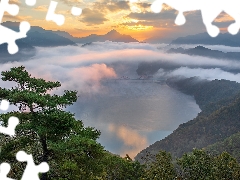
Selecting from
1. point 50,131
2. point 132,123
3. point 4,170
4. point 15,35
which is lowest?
point 4,170

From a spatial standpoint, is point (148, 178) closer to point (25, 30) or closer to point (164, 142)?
point (25, 30)

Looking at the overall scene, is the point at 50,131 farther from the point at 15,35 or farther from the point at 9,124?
the point at 15,35

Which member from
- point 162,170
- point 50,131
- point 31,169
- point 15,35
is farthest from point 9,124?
point 162,170

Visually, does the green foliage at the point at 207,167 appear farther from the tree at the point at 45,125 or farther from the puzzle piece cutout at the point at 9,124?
the puzzle piece cutout at the point at 9,124

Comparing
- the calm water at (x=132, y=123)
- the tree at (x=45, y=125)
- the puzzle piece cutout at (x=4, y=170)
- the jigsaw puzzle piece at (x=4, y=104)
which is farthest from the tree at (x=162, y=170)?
the calm water at (x=132, y=123)

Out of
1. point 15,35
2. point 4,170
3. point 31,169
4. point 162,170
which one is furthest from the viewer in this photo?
point 162,170

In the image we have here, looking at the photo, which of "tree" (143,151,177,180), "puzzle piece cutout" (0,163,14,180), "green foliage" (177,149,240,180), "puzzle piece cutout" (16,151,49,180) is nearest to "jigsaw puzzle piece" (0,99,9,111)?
"puzzle piece cutout" (16,151,49,180)

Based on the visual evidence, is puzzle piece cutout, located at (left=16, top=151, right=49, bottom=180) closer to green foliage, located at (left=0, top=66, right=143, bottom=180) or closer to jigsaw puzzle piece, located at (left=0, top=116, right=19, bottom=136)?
green foliage, located at (left=0, top=66, right=143, bottom=180)

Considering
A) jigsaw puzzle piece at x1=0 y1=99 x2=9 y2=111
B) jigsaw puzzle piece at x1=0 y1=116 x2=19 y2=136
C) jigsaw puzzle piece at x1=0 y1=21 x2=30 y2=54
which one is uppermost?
jigsaw puzzle piece at x1=0 y1=21 x2=30 y2=54
